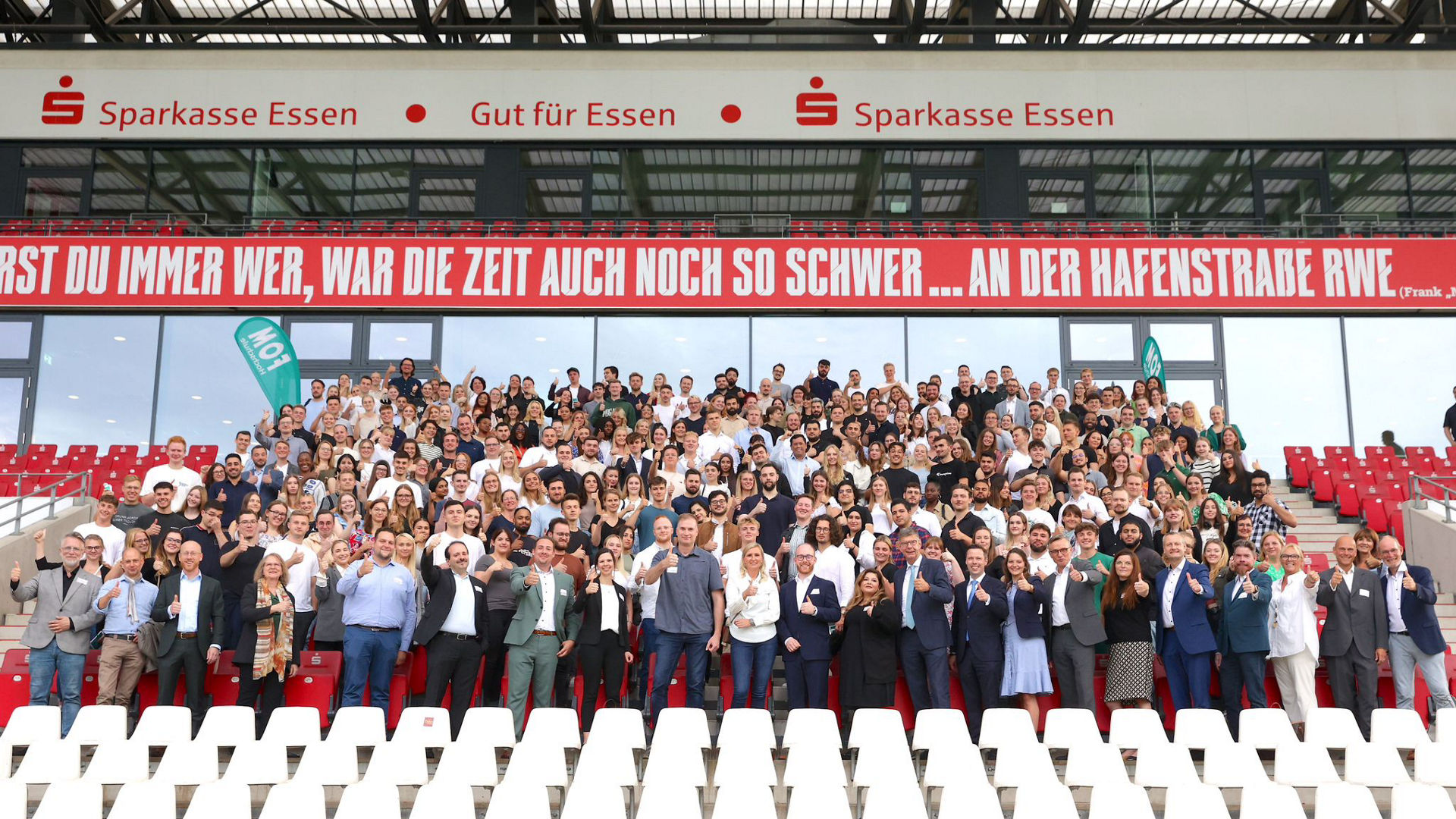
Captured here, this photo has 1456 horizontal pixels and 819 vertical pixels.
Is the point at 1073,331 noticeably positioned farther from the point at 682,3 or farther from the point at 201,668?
the point at 201,668

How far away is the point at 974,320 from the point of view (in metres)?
16.9

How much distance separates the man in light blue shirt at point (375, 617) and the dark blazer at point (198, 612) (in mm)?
814

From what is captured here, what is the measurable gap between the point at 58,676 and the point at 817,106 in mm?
13269

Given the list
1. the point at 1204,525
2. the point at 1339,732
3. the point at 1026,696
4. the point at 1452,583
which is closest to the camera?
the point at 1339,732

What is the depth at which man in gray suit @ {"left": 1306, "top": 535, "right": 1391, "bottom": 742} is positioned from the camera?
779 cm

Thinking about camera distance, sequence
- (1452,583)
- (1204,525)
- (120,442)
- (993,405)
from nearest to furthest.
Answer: (1204,525) < (1452,583) < (993,405) < (120,442)

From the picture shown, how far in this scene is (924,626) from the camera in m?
7.77

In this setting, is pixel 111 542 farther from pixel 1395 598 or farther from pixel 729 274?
pixel 729 274

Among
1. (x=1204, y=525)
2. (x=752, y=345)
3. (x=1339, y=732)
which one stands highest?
(x=752, y=345)

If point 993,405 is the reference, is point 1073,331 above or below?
above

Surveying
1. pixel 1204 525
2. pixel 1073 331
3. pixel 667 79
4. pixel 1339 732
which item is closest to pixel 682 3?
pixel 667 79

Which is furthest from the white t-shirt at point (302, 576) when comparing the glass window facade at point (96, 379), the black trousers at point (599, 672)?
the glass window facade at point (96, 379)

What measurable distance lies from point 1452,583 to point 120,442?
51.5 feet

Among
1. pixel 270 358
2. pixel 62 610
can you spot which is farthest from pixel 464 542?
pixel 270 358
